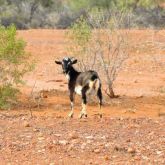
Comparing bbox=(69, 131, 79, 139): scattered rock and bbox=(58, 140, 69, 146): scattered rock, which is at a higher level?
bbox=(58, 140, 69, 146): scattered rock

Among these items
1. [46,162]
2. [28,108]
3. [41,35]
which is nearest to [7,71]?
[28,108]

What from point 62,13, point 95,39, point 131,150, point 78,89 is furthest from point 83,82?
point 62,13

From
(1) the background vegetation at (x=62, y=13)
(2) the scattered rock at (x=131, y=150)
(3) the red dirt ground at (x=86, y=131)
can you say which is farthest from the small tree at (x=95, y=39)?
(1) the background vegetation at (x=62, y=13)

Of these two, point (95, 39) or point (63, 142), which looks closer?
point (63, 142)

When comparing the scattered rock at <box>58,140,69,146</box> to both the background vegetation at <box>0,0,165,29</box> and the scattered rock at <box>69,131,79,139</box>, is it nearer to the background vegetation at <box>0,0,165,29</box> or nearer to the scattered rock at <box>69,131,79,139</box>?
the scattered rock at <box>69,131,79,139</box>

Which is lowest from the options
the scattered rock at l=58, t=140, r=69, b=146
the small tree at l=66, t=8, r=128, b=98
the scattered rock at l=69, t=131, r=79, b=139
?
the scattered rock at l=69, t=131, r=79, b=139

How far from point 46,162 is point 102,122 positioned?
297cm

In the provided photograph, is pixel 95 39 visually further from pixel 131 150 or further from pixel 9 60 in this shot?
pixel 131 150

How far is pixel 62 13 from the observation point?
41.0 m

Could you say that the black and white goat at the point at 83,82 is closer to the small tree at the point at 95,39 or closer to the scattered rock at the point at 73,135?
the small tree at the point at 95,39

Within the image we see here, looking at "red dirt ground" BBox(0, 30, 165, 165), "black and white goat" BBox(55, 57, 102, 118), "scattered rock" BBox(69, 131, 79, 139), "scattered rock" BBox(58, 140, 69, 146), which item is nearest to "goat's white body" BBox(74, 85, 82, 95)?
"black and white goat" BBox(55, 57, 102, 118)

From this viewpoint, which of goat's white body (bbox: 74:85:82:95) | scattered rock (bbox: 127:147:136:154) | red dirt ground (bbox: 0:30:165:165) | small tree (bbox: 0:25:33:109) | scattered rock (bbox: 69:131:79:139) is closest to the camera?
red dirt ground (bbox: 0:30:165:165)

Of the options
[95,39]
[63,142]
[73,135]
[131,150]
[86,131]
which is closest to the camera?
[131,150]

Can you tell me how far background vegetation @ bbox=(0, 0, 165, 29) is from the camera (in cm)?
3799
